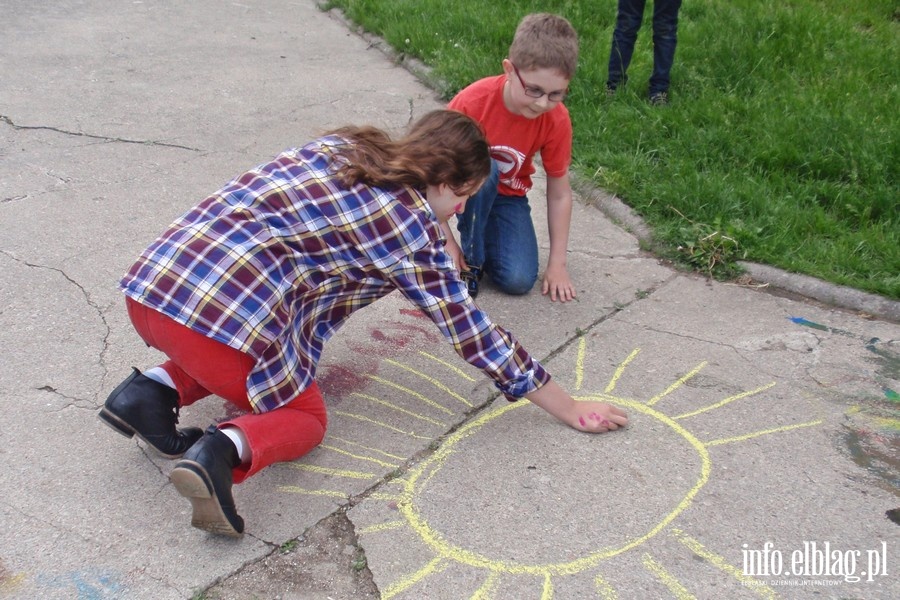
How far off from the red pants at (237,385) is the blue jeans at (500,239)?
1.16m

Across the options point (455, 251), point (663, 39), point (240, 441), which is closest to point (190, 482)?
point (240, 441)

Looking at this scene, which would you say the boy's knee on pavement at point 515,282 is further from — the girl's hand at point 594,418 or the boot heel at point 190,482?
the boot heel at point 190,482

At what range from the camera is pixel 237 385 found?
7.31ft

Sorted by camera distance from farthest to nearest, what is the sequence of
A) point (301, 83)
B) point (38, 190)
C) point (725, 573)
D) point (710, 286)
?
point (301, 83) < point (38, 190) < point (710, 286) < point (725, 573)

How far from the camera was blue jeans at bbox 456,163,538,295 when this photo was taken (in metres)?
3.24

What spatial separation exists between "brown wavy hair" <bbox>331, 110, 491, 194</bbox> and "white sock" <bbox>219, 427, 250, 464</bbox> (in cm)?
68

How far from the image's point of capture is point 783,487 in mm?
2271

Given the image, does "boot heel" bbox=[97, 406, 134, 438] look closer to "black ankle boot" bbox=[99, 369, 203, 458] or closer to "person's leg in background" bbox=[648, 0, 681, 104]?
"black ankle boot" bbox=[99, 369, 203, 458]

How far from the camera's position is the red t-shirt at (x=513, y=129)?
3.14 meters

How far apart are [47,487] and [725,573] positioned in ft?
5.60

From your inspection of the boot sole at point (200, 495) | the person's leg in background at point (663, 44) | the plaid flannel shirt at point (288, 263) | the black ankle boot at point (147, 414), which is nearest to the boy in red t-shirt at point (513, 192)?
the plaid flannel shirt at point (288, 263)

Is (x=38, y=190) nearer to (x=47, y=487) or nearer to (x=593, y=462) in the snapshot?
(x=47, y=487)

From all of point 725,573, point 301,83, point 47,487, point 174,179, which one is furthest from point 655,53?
point 47,487

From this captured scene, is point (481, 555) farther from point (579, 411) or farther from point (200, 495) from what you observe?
point (200, 495)
